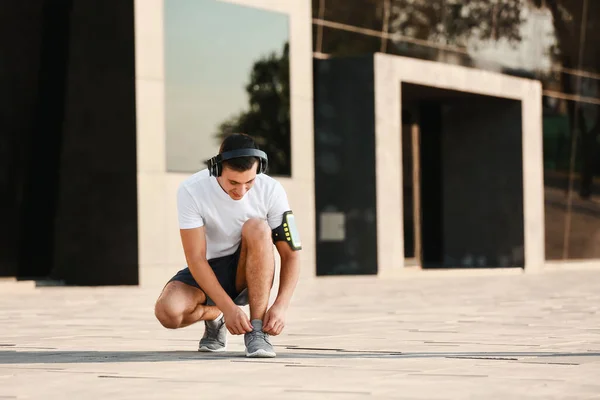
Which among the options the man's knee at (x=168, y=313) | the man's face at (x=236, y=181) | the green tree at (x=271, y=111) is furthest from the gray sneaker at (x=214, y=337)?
the green tree at (x=271, y=111)

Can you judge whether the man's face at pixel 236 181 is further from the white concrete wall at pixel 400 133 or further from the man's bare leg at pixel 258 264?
the white concrete wall at pixel 400 133

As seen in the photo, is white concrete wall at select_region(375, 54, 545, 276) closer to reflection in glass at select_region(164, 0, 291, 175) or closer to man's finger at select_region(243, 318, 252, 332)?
reflection in glass at select_region(164, 0, 291, 175)

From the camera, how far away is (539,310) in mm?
11438

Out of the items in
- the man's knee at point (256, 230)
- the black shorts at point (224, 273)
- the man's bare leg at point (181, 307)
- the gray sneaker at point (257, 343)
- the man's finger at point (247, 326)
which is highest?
the man's knee at point (256, 230)

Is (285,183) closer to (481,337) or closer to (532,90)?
(532,90)

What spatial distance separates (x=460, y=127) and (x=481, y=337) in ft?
60.2

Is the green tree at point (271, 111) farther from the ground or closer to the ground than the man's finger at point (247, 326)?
farther from the ground

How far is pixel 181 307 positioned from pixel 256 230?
64 centimetres

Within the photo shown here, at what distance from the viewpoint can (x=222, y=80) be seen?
62.5 ft

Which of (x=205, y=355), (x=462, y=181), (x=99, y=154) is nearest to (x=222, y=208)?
(x=205, y=355)

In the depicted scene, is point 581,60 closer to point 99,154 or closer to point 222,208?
point 99,154

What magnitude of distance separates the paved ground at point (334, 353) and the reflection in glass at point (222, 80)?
17.2 feet

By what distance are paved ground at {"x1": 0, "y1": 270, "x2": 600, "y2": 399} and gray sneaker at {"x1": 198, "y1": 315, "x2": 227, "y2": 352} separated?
87mm

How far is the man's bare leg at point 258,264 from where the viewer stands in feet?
22.9
